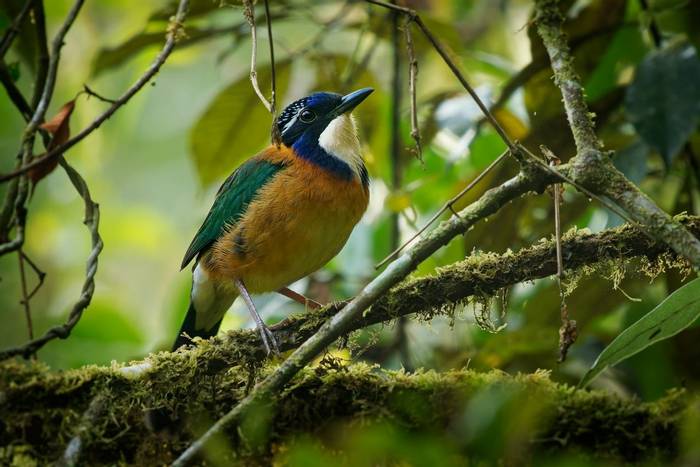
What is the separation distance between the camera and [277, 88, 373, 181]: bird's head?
4.32 metres

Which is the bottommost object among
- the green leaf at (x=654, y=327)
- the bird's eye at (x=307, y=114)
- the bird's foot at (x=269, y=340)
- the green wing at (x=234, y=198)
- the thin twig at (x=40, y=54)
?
the green leaf at (x=654, y=327)

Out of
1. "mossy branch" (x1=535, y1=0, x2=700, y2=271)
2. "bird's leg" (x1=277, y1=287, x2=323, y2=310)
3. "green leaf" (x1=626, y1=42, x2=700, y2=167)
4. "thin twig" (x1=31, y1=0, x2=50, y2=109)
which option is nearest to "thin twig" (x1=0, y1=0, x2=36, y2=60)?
"thin twig" (x1=31, y1=0, x2=50, y2=109)

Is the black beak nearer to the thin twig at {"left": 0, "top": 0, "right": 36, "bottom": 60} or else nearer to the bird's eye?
the bird's eye

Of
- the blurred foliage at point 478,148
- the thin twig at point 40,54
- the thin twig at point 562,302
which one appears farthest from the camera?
the blurred foliage at point 478,148

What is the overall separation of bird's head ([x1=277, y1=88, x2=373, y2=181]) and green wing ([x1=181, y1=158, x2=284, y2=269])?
201 mm

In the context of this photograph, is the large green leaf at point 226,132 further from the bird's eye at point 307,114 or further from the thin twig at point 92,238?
the thin twig at point 92,238

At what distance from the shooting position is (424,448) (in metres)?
1.84

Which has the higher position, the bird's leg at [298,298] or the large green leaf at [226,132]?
the large green leaf at [226,132]

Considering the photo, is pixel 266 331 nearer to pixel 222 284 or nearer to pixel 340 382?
pixel 340 382

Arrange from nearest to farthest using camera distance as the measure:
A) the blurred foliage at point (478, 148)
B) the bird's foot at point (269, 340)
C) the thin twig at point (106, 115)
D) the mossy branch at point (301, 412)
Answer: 1. the mossy branch at point (301, 412)
2. the thin twig at point (106, 115)
3. the bird's foot at point (269, 340)
4. the blurred foliage at point (478, 148)

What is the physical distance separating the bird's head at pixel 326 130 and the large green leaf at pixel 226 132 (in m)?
0.31

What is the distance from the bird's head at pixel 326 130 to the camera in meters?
4.32

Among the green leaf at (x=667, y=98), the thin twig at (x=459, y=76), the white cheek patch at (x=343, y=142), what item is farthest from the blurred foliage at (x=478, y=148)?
the thin twig at (x=459, y=76)

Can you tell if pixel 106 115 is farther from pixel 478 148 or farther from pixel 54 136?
pixel 478 148
